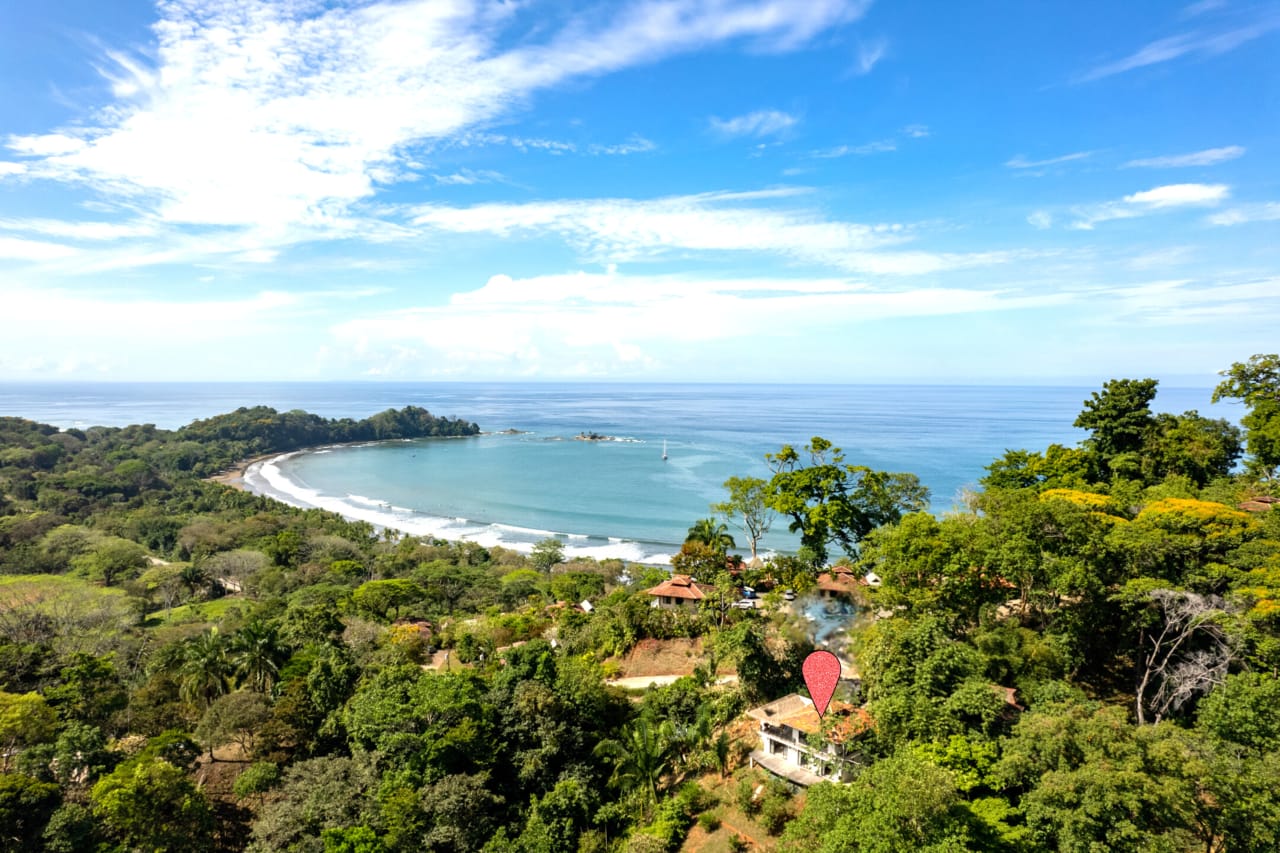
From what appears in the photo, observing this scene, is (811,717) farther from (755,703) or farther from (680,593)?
(680,593)

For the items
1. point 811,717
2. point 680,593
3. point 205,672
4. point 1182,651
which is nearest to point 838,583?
point 680,593

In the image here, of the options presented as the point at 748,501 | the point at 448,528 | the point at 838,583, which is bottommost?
the point at 448,528

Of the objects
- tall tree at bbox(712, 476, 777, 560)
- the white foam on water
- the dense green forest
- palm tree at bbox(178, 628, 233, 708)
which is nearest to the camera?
the dense green forest

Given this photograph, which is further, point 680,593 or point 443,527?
point 443,527

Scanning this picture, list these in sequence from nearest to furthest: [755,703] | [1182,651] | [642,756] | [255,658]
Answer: [1182,651], [642,756], [755,703], [255,658]

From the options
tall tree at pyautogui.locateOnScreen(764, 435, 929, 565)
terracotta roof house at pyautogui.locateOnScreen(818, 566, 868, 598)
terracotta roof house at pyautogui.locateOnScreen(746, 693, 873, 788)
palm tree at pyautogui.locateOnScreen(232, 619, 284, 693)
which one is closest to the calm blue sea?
tall tree at pyautogui.locateOnScreen(764, 435, 929, 565)

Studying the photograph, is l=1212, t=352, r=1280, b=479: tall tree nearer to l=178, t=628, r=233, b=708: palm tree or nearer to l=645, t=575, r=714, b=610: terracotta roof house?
l=645, t=575, r=714, b=610: terracotta roof house

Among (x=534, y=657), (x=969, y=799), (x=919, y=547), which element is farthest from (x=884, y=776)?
(x=534, y=657)
